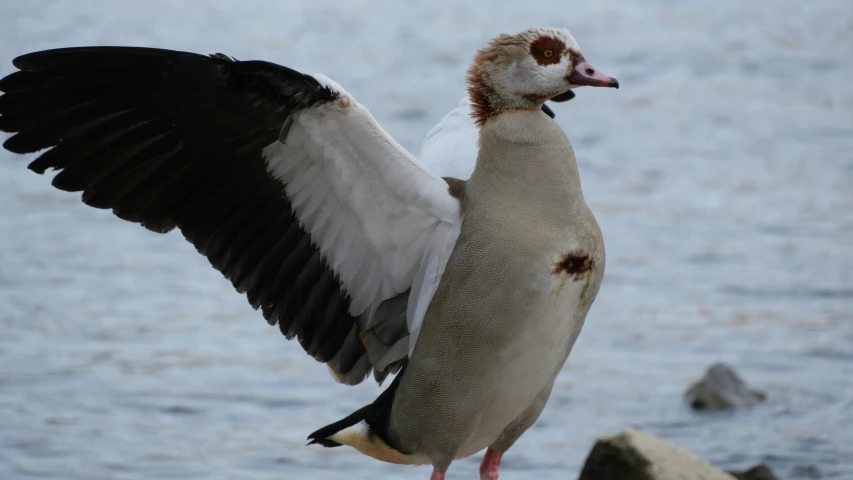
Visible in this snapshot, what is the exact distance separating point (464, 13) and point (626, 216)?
6607 millimetres

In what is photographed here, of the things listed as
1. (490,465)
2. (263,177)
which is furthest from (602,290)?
(263,177)

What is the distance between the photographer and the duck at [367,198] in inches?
191

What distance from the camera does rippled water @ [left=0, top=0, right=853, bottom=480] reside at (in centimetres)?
796

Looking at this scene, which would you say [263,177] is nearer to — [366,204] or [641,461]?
[366,204]

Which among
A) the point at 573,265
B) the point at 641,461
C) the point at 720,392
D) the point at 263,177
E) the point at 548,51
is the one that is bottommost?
the point at 641,461

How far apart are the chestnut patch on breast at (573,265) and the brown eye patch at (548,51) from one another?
690mm

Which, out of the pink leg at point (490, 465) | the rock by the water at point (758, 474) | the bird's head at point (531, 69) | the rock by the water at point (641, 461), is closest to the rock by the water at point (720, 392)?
the rock by the water at point (758, 474)

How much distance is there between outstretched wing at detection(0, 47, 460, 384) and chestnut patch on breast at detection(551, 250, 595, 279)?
438 mm

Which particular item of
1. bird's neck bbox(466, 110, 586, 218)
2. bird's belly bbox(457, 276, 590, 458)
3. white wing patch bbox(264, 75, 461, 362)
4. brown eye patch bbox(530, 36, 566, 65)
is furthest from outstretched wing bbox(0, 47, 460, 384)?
brown eye patch bbox(530, 36, 566, 65)

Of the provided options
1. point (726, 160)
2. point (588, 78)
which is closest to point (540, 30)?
point (588, 78)

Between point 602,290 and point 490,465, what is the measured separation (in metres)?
4.47

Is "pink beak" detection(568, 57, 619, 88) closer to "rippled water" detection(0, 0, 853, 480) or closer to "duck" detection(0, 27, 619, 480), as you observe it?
"duck" detection(0, 27, 619, 480)

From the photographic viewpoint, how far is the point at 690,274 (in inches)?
408

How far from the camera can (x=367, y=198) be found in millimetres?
5125
